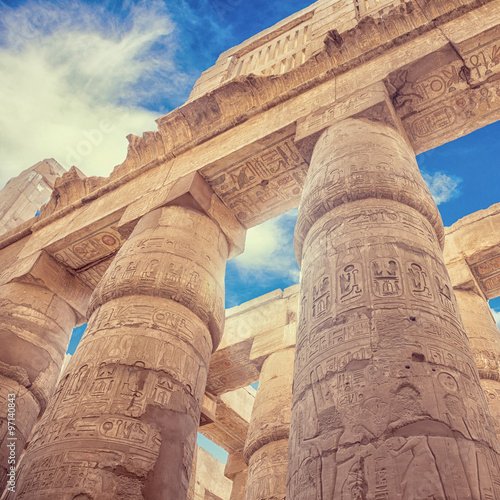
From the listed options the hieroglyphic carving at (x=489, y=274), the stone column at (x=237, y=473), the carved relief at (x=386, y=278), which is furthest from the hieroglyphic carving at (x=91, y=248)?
the stone column at (x=237, y=473)

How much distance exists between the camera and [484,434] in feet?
7.10

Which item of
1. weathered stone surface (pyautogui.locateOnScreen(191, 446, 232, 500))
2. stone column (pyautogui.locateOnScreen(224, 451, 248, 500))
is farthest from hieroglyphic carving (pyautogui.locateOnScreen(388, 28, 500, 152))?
weathered stone surface (pyautogui.locateOnScreen(191, 446, 232, 500))

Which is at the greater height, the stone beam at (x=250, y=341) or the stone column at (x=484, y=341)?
the stone beam at (x=250, y=341)

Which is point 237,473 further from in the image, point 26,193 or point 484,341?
point 26,193

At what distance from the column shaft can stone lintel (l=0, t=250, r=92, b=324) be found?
0.37ft

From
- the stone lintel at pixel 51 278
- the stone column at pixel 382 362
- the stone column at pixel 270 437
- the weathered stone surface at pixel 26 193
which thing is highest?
the weathered stone surface at pixel 26 193

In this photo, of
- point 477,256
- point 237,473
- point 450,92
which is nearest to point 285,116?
point 450,92

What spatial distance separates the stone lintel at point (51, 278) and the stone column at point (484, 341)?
5.46 meters

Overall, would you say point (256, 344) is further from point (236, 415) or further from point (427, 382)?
point (427, 382)

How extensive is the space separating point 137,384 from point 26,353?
2.90 meters

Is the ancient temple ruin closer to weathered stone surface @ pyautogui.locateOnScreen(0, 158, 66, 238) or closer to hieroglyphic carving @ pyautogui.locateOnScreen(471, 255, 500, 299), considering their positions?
hieroglyphic carving @ pyautogui.locateOnScreen(471, 255, 500, 299)

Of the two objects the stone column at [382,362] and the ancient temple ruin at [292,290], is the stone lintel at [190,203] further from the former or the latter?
the stone column at [382,362]

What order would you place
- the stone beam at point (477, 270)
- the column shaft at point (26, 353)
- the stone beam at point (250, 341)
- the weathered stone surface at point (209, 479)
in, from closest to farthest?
the column shaft at point (26, 353) < the stone beam at point (477, 270) < the stone beam at point (250, 341) < the weathered stone surface at point (209, 479)

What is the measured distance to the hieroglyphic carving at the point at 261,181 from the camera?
614cm
